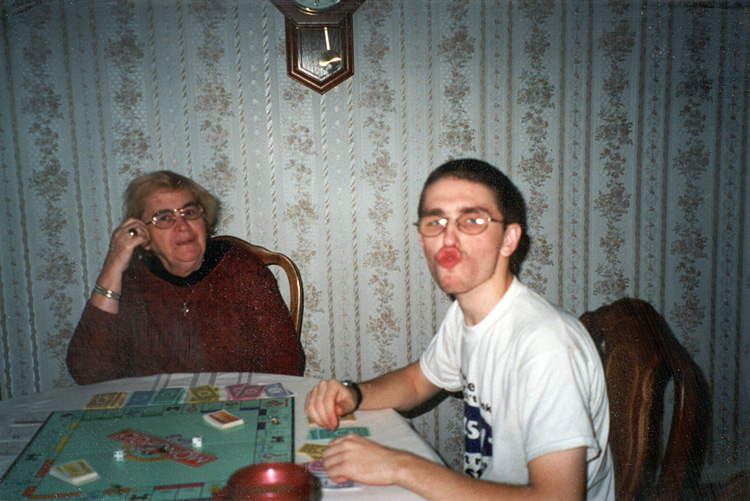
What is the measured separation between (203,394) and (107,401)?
20 cm

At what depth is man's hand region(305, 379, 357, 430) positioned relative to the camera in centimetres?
90

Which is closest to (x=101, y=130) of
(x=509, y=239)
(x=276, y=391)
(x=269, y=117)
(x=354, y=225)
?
(x=269, y=117)

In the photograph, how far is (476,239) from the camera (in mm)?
922

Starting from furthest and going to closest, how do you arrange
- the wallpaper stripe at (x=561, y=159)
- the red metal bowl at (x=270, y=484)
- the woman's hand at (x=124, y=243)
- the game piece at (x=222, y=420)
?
the wallpaper stripe at (x=561, y=159) → the woman's hand at (x=124, y=243) → the game piece at (x=222, y=420) → the red metal bowl at (x=270, y=484)

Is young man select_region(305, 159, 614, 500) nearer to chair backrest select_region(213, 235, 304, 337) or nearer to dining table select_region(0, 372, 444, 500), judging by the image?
dining table select_region(0, 372, 444, 500)

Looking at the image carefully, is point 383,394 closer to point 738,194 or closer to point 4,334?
point 4,334

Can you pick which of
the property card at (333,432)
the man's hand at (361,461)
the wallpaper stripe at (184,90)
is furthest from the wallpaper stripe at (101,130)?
the man's hand at (361,461)

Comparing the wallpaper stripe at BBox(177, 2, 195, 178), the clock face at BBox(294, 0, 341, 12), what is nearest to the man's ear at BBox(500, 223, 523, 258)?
the clock face at BBox(294, 0, 341, 12)

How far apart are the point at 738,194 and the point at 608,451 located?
1502 millimetres

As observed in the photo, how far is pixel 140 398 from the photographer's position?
3.43 feet

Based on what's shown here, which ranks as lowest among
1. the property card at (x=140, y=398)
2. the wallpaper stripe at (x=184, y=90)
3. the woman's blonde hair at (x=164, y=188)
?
the property card at (x=140, y=398)

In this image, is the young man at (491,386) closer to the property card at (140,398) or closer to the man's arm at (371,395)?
the man's arm at (371,395)

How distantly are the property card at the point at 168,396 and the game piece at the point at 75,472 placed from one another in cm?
24

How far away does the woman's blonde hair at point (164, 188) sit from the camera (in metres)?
1.69
